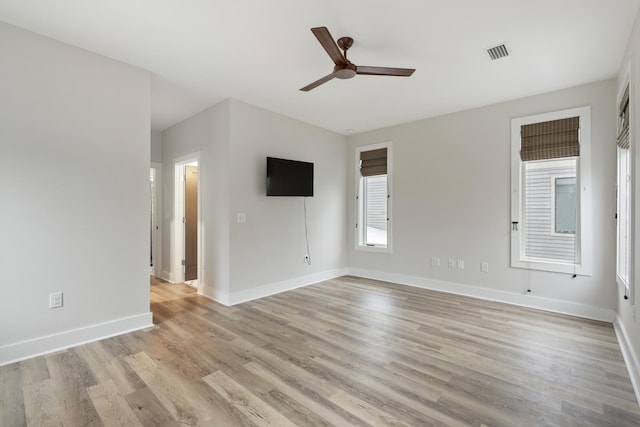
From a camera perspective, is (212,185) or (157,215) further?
(157,215)

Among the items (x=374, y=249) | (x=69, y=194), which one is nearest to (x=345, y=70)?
(x=69, y=194)

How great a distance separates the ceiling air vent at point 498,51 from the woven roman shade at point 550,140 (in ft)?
4.96

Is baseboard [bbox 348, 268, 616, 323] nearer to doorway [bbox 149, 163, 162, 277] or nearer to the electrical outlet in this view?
doorway [bbox 149, 163, 162, 277]

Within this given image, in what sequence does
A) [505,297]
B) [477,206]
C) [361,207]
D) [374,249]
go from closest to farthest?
[505,297]
[477,206]
[374,249]
[361,207]

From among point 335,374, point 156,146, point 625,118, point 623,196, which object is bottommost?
point 335,374

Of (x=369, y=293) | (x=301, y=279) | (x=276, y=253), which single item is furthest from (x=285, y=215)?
(x=369, y=293)

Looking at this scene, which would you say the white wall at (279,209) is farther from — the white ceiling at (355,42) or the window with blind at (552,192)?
the window with blind at (552,192)

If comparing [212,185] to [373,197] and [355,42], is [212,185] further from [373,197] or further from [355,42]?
[373,197]

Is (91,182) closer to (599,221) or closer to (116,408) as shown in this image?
(116,408)

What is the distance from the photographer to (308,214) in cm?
516

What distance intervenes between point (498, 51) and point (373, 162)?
9.58 feet

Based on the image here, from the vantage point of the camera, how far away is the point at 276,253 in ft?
15.2

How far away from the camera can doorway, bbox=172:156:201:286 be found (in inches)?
201

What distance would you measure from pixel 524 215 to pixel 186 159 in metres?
5.09
